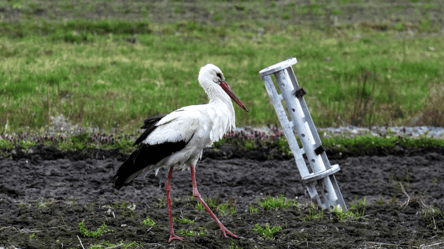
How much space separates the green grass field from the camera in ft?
31.7

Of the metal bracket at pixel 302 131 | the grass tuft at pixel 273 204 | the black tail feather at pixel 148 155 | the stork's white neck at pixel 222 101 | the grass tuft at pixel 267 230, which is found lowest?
the grass tuft at pixel 273 204

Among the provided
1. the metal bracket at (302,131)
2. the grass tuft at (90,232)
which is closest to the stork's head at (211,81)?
the metal bracket at (302,131)

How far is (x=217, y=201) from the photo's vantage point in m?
5.53

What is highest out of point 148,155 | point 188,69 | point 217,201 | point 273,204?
point 148,155

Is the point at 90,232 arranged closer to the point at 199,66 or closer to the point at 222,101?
the point at 222,101

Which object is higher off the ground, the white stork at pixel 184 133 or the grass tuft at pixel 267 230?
the white stork at pixel 184 133

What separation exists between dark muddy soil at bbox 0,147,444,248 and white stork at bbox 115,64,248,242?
0.44 metres

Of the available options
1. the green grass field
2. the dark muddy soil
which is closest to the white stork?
the dark muddy soil

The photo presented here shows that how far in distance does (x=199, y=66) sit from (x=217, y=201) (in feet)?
31.7

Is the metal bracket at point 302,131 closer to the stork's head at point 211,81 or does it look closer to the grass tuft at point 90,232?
the stork's head at point 211,81

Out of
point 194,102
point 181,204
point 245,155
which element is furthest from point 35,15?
point 181,204

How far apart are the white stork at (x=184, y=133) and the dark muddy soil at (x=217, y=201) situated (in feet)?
1.45

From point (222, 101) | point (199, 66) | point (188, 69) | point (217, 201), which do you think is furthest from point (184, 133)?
point (199, 66)

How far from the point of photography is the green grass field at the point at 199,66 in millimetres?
9664
